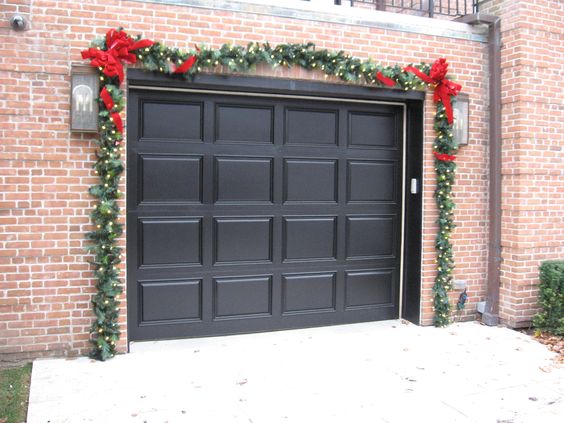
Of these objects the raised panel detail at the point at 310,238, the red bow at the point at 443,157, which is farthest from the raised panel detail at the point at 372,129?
the raised panel detail at the point at 310,238

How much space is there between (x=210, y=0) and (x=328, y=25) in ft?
4.19

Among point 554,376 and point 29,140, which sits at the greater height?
point 29,140

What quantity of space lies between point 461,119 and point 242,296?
10.6 feet

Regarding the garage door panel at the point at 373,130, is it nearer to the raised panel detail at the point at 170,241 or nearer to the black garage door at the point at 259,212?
the black garage door at the point at 259,212

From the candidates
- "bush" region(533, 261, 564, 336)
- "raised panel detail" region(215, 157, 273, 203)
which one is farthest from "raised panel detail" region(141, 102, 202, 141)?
"bush" region(533, 261, 564, 336)

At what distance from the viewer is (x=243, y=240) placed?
565 cm

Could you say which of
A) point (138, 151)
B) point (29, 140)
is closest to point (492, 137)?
point (138, 151)

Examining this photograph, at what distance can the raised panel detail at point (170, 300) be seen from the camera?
5.34 meters

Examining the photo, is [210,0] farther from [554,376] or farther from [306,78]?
[554,376]

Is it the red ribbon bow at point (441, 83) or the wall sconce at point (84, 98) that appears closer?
the wall sconce at point (84, 98)

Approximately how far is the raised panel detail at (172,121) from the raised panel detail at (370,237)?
2048mm

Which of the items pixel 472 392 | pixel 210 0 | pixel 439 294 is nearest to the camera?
pixel 472 392

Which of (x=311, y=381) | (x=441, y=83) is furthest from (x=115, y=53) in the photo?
(x=441, y=83)

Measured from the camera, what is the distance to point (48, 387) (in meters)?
4.20
